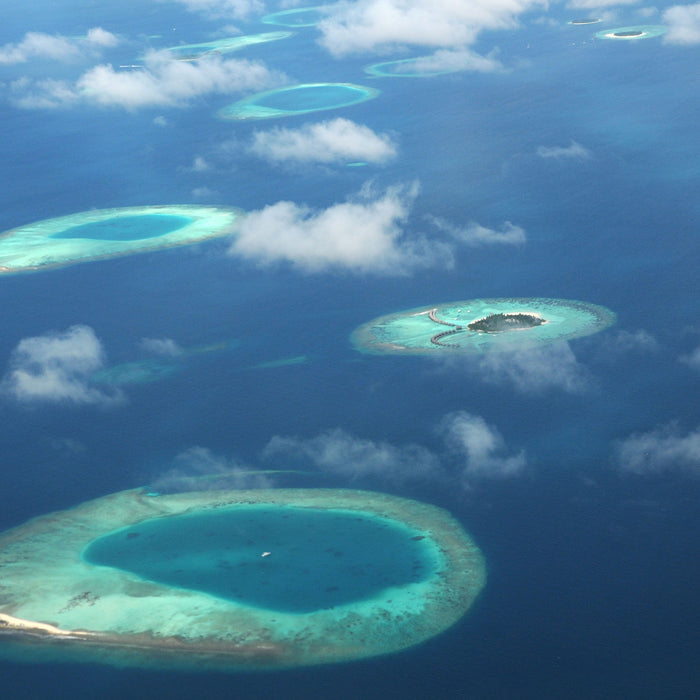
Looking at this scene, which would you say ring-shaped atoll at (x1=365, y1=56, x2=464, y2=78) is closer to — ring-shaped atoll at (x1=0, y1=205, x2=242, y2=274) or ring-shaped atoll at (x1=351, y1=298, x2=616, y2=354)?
ring-shaped atoll at (x1=0, y1=205, x2=242, y2=274)

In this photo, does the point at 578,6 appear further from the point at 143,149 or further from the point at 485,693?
the point at 485,693

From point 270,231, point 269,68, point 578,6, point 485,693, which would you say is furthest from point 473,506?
point 578,6

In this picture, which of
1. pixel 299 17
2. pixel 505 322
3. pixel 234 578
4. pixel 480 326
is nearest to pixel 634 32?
pixel 299 17

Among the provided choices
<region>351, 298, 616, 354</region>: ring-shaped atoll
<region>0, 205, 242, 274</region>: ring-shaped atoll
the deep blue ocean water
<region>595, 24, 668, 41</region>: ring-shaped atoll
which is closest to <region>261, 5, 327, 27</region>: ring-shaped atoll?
the deep blue ocean water

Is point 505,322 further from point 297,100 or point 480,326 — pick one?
point 297,100

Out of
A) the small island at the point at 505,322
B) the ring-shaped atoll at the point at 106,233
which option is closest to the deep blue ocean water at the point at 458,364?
the ring-shaped atoll at the point at 106,233

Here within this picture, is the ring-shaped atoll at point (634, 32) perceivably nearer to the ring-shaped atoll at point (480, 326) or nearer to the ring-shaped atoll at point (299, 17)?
the ring-shaped atoll at point (299, 17)
